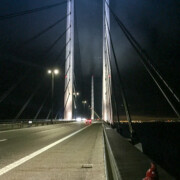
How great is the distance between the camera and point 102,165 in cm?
698

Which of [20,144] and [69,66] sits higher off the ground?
[69,66]

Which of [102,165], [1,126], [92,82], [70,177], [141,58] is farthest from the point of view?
[92,82]

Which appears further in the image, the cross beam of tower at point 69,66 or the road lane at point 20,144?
the cross beam of tower at point 69,66

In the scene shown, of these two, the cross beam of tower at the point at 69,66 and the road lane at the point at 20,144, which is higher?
the cross beam of tower at the point at 69,66

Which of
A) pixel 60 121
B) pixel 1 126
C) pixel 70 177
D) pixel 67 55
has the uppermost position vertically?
pixel 67 55

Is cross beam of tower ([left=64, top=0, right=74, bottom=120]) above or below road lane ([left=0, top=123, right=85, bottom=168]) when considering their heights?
above

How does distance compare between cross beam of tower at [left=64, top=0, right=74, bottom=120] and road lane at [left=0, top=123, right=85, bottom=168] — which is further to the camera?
cross beam of tower at [left=64, top=0, right=74, bottom=120]

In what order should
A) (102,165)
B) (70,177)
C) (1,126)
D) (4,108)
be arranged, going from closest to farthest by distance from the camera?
(70,177), (102,165), (1,126), (4,108)

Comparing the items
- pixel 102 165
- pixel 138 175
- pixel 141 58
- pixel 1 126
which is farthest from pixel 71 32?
pixel 138 175

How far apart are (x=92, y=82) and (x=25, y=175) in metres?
88.5

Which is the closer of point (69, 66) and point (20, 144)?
point (20, 144)

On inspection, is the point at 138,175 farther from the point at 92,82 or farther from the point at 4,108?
the point at 92,82

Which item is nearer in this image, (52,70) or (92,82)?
(52,70)

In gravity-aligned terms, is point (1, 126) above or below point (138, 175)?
above
